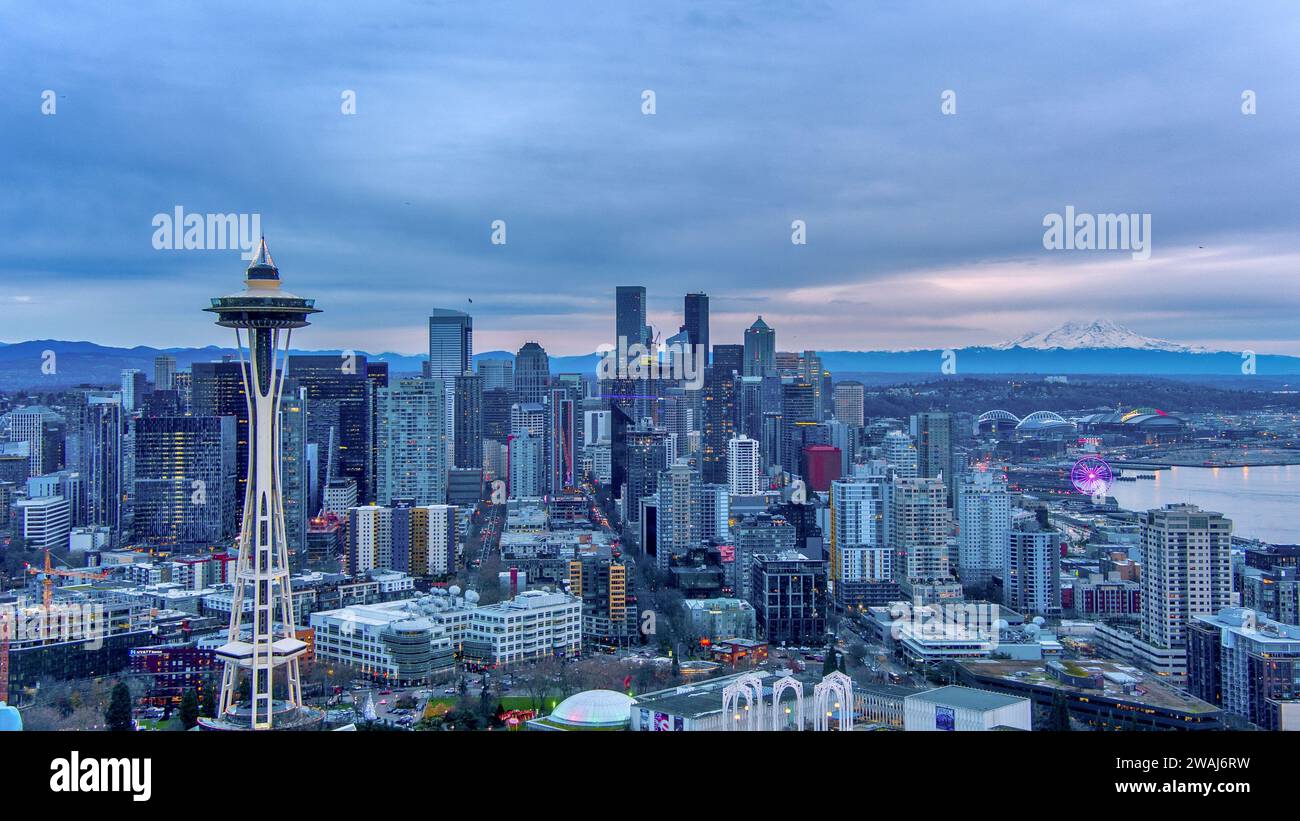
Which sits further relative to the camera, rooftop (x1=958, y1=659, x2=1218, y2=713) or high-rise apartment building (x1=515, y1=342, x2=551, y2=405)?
high-rise apartment building (x1=515, y1=342, x2=551, y2=405)

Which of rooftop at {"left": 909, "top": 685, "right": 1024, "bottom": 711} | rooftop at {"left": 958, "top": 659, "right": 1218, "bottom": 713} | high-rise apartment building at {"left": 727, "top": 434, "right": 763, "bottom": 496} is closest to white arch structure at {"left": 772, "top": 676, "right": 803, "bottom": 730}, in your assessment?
rooftop at {"left": 909, "top": 685, "right": 1024, "bottom": 711}

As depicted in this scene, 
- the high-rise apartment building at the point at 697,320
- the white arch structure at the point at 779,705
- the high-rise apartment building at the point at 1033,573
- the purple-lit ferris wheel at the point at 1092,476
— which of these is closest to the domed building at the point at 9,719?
the white arch structure at the point at 779,705

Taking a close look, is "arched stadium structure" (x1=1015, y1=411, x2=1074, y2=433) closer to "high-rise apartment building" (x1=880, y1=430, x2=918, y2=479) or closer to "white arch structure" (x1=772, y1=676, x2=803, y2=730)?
"high-rise apartment building" (x1=880, y1=430, x2=918, y2=479)

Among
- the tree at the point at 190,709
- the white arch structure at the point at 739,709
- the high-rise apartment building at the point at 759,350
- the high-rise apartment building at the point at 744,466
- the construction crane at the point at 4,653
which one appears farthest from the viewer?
the high-rise apartment building at the point at 759,350

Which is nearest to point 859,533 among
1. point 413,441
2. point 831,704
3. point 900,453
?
point 900,453

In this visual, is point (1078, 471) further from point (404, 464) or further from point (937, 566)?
point (404, 464)

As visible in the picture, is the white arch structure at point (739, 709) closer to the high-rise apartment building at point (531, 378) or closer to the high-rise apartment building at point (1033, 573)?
the high-rise apartment building at point (1033, 573)
